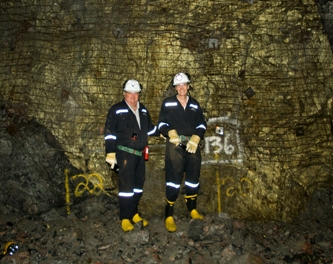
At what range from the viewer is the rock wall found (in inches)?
219

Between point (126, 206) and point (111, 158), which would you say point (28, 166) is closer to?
point (111, 158)

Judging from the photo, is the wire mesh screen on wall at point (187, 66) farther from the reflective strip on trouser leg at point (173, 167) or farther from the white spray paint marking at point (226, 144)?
the reflective strip on trouser leg at point (173, 167)

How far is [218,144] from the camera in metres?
5.61

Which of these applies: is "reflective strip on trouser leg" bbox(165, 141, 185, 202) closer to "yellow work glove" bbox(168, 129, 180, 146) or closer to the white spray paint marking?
"yellow work glove" bbox(168, 129, 180, 146)

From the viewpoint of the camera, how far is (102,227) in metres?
5.11

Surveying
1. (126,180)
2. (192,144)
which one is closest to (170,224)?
(126,180)

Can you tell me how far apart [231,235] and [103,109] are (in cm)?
284

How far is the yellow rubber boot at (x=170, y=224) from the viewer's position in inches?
192

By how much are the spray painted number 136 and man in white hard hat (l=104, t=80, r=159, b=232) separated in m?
1.20


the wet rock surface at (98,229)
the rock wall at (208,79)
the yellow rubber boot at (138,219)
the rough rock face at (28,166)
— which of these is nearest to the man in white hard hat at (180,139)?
the yellow rubber boot at (138,219)

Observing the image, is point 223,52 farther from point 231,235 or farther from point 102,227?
point 102,227

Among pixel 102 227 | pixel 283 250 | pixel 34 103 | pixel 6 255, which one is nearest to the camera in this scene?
pixel 6 255

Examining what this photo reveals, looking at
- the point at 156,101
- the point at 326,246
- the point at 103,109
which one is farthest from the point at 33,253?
the point at 326,246

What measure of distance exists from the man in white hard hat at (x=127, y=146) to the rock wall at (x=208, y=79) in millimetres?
754
